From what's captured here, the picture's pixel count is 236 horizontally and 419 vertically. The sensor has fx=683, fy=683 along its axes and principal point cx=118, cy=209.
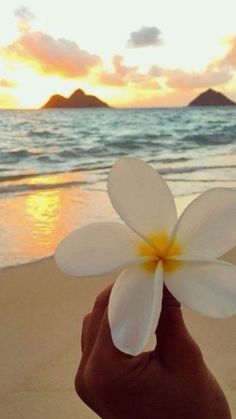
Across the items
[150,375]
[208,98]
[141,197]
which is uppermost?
[141,197]

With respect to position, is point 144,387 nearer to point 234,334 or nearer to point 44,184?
point 234,334

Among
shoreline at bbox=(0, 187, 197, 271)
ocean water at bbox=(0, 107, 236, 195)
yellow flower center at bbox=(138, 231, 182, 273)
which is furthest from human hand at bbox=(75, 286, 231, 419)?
ocean water at bbox=(0, 107, 236, 195)

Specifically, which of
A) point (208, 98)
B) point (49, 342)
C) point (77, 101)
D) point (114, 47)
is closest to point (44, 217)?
point (49, 342)

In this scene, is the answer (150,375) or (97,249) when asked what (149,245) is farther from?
(150,375)

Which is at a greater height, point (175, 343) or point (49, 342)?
point (175, 343)

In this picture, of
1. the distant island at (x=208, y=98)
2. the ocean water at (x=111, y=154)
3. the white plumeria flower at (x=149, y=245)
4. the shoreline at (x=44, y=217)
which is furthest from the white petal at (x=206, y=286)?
the distant island at (x=208, y=98)

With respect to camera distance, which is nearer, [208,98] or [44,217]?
[44,217]

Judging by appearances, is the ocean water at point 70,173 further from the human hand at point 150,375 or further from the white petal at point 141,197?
the white petal at point 141,197
